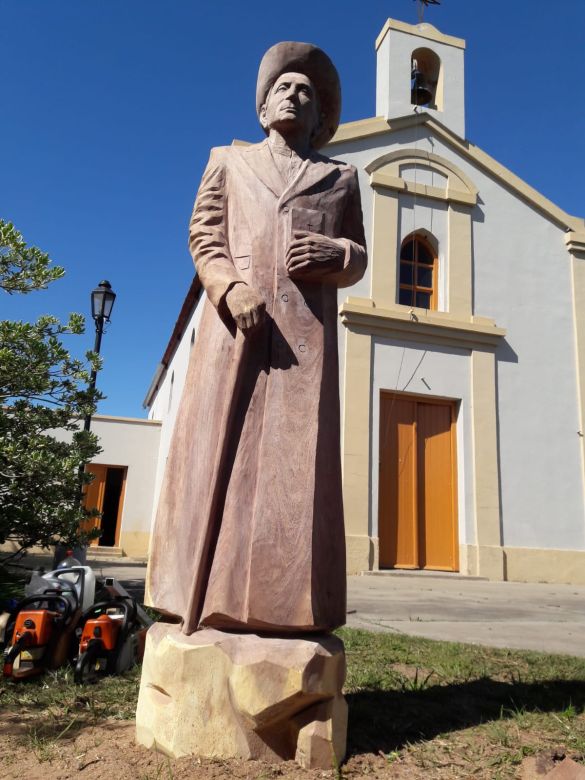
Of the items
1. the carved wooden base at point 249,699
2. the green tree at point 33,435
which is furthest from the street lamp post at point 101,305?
the carved wooden base at point 249,699

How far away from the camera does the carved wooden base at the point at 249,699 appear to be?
2.23 m

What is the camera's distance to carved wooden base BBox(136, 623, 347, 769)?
2229 mm

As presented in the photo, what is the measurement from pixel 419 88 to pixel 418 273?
4597mm

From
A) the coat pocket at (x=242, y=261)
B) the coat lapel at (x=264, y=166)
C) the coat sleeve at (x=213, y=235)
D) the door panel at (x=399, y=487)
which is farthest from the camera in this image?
the door panel at (x=399, y=487)

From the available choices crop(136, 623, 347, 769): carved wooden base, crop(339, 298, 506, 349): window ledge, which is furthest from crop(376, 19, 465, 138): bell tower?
crop(136, 623, 347, 769): carved wooden base

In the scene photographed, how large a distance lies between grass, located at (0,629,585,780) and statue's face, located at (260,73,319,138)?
271cm

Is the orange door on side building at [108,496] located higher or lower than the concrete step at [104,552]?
higher

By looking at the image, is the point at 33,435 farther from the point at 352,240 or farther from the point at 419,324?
the point at 419,324

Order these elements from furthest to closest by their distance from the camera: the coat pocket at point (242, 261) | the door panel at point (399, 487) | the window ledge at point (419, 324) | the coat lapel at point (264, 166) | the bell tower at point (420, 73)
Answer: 1. the bell tower at point (420, 73)
2. the window ledge at point (419, 324)
3. the door panel at point (399, 487)
4. the coat lapel at point (264, 166)
5. the coat pocket at point (242, 261)

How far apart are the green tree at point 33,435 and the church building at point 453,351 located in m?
5.94

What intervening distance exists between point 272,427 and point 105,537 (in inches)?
560

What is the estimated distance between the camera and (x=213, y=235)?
9.38 ft

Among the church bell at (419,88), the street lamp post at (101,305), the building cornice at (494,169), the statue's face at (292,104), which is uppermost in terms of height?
the church bell at (419,88)

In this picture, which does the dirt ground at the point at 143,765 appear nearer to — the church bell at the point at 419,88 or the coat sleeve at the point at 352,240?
the coat sleeve at the point at 352,240
